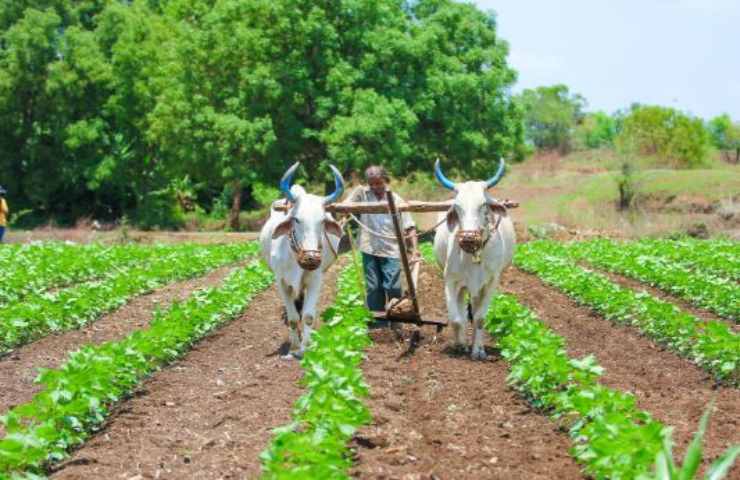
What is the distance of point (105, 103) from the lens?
131 feet

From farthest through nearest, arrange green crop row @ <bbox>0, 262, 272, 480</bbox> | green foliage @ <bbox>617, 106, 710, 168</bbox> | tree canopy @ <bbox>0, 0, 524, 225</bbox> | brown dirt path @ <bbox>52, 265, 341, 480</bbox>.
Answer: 1. green foliage @ <bbox>617, 106, 710, 168</bbox>
2. tree canopy @ <bbox>0, 0, 524, 225</bbox>
3. brown dirt path @ <bbox>52, 265, 341, 480</bbox>
4. green crop row @ <bbox>0, 262, 272, 480</bbox>

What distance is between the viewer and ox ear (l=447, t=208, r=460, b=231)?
936cm

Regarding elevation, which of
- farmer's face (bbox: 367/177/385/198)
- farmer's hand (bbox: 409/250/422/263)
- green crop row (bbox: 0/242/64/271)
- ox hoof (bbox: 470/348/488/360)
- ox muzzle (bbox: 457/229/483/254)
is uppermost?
farmer's face (bbox: 367/177/385/198)

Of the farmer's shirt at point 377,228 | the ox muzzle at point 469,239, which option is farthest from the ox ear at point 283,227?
the ox muzzle at point 469,239

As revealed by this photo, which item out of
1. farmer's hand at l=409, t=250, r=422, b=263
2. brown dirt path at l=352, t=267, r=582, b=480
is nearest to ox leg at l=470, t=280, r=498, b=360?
brown dirt path at l=352, t=267, r=582, b=480

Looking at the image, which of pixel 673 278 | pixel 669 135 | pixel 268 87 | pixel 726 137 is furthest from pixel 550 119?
pixel 673 278

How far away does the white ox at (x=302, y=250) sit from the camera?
9.17 metres

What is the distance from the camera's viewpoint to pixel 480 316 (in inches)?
387

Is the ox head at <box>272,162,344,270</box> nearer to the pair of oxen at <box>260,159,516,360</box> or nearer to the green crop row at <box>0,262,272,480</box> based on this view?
the pair of oxen at <box>260,159,516,360</box>

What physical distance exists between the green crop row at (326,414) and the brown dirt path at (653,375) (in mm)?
2057

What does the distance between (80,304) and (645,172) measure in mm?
34386

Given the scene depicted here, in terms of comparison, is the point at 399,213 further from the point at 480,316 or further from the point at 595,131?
the point at 595,131

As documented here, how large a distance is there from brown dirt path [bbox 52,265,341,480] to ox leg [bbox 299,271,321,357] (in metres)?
0.32

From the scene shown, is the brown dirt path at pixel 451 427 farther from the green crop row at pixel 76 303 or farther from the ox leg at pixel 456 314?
the green crop row at pixel 76 303
